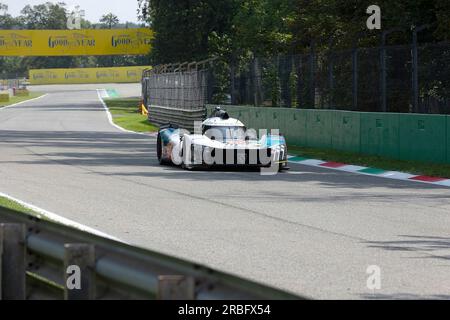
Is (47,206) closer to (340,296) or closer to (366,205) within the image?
(366,205)

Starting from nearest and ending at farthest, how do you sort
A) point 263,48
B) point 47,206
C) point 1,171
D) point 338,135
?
point 47,206 < point 1,171 < point 338,135 < point 263,48

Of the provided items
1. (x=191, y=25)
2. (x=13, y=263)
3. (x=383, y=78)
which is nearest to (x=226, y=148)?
(x=383, y=78)

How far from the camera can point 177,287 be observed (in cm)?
418

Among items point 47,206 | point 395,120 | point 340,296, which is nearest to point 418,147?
point 395,120

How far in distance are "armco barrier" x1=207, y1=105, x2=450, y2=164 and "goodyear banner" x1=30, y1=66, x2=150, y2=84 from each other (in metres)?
115

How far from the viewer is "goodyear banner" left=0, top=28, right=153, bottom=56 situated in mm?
91938

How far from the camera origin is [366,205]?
44.9ft

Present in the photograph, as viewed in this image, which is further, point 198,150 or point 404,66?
point 404,66

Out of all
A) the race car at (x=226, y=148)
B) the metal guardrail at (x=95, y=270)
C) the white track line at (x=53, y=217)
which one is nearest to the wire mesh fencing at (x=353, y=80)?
the race car at (x=226, y=148)

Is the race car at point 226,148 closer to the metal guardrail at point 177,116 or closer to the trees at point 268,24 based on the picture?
the trees at point 268,24

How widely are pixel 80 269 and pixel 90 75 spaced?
5503 inches

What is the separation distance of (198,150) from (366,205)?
18.7 feet

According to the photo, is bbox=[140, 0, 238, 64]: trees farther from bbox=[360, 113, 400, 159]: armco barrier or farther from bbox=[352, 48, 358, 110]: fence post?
bbox=[360, 113, 400, 159]: armco barrier

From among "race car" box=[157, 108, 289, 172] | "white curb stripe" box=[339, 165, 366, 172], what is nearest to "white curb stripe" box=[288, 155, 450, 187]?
"white curb stripe" box=[339, 165, 366, 172]
